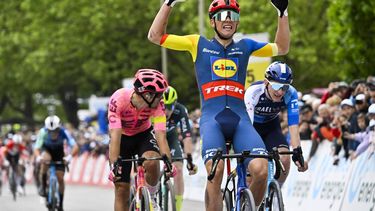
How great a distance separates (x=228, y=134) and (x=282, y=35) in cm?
116

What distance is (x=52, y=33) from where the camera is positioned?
164ft

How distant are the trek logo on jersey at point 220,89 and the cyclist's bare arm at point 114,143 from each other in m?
1.29

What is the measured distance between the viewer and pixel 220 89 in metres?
11.2

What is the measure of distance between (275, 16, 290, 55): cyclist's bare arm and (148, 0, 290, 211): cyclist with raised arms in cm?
1

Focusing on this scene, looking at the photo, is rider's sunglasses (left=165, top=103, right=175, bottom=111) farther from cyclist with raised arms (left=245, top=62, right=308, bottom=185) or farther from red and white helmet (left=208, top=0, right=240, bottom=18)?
red and white helmet (left=208, top=0, right=240, bottom=18)

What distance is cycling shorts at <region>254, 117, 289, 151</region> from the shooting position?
1333cm

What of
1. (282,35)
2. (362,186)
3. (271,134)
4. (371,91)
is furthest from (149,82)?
(371,91)

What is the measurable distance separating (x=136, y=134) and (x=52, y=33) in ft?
123

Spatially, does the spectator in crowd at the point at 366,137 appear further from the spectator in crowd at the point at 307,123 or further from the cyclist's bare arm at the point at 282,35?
the cyclist's bare arm at the point at 282,35

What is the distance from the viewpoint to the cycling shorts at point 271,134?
1333 cm

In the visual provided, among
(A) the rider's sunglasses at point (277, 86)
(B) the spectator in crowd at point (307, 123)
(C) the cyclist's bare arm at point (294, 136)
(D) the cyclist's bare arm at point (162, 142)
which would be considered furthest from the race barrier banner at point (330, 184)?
(D) the cyclist's bare arm at point (162, 142)

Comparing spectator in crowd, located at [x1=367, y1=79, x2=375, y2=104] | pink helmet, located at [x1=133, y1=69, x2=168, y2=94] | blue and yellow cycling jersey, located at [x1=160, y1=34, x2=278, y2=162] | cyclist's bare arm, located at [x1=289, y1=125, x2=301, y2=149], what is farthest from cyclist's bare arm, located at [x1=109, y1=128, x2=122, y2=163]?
spectator in crowd, located at [x1=367, y1=79, x2=375, y2=104]

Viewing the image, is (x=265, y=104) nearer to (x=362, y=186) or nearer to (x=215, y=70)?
(x=215, y=70)

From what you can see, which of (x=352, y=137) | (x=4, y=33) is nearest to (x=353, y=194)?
(x=352, y=137)
